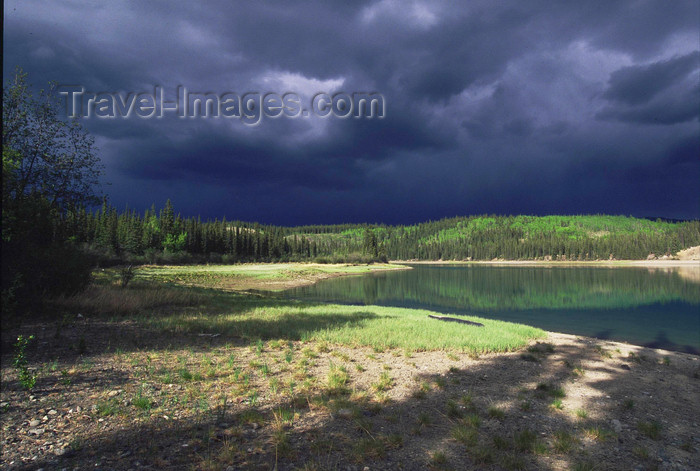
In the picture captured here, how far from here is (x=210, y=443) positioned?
5895mm

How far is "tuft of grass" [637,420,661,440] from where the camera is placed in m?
7.14

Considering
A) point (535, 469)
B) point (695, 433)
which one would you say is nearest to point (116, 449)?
point (535, 469)

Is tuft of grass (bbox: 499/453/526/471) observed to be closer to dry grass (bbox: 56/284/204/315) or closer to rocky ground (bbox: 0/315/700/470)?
rocky ground (bbox: 0/315/700/470)

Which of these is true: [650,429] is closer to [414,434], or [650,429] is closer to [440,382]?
[440,382]

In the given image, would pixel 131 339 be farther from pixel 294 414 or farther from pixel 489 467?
pixel 489 467

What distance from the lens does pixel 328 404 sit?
768 centimetres

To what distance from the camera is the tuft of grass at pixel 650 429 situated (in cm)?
714

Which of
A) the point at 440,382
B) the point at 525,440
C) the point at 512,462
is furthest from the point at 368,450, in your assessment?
the point at 440,382

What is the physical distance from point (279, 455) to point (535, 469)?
415 cm

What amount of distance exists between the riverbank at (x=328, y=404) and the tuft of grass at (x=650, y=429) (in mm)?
21

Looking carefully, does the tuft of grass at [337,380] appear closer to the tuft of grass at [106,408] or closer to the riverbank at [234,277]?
the tuft of grass at [106,408]

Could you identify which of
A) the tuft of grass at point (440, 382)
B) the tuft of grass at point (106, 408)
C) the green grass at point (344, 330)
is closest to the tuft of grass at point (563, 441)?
the tuft of grass at point (440, 382)

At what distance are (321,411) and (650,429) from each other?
6.86m

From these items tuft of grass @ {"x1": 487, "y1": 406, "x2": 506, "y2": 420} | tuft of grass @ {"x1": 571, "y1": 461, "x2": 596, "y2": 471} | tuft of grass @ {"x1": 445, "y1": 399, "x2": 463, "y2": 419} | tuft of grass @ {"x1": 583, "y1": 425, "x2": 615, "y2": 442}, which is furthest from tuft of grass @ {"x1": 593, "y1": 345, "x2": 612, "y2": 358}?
tuft of grass @ {"x1": 571, "y1": 461, "x2": 596, "y2": 471}
